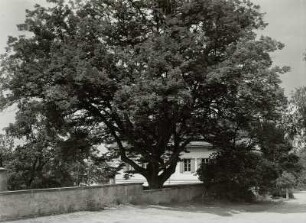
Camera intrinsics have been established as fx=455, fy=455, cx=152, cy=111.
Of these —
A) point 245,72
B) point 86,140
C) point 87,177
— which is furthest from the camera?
point 87,177

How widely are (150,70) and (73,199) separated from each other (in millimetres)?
7242

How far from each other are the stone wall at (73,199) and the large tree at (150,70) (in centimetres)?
299

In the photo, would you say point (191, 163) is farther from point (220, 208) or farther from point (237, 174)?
point (220, 208)

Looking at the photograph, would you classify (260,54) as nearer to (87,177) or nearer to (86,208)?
(86,208)

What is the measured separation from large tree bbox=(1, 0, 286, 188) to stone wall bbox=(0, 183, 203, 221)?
2.99m

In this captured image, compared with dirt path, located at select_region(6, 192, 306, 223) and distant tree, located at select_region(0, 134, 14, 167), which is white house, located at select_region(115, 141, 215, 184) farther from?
dirt path, located at select_region(6, 192, 306, 223)

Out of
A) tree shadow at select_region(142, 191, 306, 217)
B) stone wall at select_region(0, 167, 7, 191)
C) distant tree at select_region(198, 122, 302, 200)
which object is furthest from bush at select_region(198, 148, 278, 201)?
stone wall at select_region(0, 167, 7, 191)

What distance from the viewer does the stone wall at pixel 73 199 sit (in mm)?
17062

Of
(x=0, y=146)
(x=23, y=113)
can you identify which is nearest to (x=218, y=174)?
(x=23, y=113)

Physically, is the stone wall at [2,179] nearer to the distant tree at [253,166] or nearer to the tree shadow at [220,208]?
the tree shadow at [220,208]

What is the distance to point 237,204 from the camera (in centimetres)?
2848

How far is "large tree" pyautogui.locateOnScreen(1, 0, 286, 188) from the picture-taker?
74.7 ft

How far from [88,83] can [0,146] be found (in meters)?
31.6

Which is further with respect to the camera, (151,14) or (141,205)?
(151,14)
